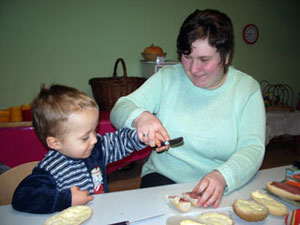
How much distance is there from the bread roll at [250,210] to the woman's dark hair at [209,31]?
598mm

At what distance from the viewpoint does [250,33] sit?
3.29 m

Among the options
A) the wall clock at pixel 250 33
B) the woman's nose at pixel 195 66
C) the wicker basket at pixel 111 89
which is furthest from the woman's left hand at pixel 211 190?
the wall clock at pixel 250 33

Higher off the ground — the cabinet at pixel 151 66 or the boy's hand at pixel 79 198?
the cabinet at pixel 151 66

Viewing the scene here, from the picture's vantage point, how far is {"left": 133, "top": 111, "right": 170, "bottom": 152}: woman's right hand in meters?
0.91

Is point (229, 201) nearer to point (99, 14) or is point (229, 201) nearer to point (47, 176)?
point (47, 176)

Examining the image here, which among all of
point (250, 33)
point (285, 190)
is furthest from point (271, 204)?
point (250, 33)

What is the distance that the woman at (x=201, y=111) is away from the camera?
3.12 feet

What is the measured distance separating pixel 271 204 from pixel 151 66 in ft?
6.08

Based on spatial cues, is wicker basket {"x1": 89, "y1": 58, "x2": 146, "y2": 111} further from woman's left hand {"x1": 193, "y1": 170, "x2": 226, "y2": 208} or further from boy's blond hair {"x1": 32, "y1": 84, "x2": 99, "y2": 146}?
woman's left hand {"x1": 193, "y1": 170, "x2": 226, "y2": 208}

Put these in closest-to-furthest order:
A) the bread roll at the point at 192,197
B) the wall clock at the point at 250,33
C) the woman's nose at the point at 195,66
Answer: the bread roll at the point at 192,197 < the woman's nose at the point at 195,66 < the wall clock at the point at 250,33

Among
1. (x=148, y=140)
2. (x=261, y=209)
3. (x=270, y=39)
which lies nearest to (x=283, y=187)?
(x=261, y=209)

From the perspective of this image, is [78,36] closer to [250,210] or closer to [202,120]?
[202,120]

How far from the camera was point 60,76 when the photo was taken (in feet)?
7.77

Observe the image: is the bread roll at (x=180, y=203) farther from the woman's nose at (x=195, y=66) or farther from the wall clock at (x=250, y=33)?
the wall clock at (x=250, y=33)
